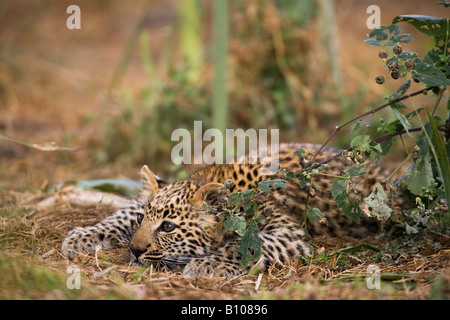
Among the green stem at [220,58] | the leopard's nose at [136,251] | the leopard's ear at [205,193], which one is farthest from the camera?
the green stem at [220,58]

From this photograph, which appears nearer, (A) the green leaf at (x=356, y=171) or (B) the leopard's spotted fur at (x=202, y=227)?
(A) the green leaf at (x=356, y=171)

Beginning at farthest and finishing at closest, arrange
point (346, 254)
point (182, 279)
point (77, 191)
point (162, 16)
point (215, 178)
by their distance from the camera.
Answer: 1. point (162, 16)
2. point (77, 191)
3. point (215, 178)
4. point (346, 254)
5. point (182, 279)

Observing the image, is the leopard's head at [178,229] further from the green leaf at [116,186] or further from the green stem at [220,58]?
the green stem at [220,58]

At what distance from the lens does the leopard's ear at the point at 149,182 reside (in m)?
4.71

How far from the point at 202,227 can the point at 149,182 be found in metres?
0.65

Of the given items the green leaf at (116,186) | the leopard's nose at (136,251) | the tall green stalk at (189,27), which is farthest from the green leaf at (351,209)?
the tall green stalk at (189,27)

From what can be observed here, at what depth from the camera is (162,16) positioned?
59.5ft

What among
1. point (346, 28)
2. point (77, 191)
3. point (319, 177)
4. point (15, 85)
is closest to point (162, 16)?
point (346, 28)

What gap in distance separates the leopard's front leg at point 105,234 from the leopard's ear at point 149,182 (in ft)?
0.54

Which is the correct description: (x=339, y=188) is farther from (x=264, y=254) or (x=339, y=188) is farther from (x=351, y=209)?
(x=264, y=254)

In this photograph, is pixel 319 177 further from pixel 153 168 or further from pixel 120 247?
pixel 153 168

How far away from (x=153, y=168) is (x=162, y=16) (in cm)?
1092

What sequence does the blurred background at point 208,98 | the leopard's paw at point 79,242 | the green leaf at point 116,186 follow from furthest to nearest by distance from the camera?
1. the blurred background at point 208,98
2. the green leaf at point 116,186
3. the leopard's paw at point 79,242

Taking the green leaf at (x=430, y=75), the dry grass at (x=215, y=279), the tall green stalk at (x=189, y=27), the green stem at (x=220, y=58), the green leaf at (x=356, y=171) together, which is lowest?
the dry grass at (x=215, y=279)
